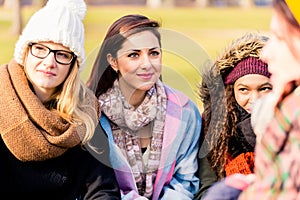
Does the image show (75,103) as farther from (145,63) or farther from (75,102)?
(145,63)

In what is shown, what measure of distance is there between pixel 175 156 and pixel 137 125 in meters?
0.25

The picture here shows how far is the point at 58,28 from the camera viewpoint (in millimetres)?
3262

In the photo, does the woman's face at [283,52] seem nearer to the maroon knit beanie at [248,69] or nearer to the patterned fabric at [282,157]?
the patterned fabric at [282,157]

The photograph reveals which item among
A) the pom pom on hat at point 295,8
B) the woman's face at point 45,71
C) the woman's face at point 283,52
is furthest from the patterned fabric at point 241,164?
the pom pom on hat at point 295,8

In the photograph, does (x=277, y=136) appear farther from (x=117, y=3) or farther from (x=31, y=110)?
(x=117, y=3)

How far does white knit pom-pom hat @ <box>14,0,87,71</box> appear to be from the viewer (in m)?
3.26

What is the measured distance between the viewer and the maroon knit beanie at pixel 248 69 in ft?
11.8

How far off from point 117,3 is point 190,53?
34204 millimetres

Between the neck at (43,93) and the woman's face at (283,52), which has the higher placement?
the woman's face at (283,52)

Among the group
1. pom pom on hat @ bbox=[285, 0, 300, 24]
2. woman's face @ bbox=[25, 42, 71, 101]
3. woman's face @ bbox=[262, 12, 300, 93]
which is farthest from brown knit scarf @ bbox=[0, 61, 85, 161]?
pom pom on hat @ bbox=[285, 0, 300, 24]

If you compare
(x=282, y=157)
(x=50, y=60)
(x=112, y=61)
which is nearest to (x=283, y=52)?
(x=282, y=157)

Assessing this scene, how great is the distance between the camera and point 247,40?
145 inches

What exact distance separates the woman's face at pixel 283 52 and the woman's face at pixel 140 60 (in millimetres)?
1583

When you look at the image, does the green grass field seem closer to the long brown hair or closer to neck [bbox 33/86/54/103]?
the long brown hair
